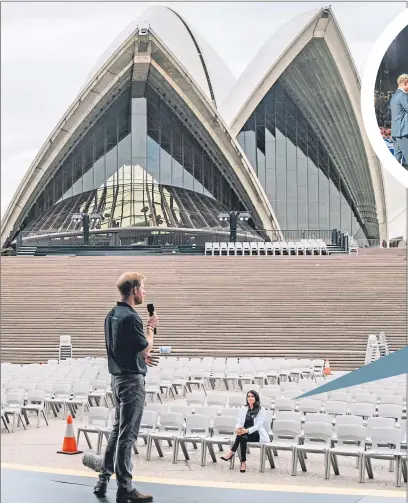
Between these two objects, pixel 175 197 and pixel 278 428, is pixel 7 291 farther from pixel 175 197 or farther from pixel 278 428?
pixel 175 197

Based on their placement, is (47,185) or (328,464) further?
(47,185)

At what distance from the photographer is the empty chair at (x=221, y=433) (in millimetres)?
8098

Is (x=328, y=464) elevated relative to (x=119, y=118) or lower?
lower

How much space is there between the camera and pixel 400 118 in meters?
3.53

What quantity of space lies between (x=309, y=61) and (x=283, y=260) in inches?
781

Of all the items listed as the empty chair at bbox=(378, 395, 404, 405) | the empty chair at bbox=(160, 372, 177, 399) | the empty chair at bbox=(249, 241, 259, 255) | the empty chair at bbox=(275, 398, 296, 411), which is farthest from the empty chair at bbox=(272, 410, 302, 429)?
the empty chair at bbox=(249, 241, 259, 255)

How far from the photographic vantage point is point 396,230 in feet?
138

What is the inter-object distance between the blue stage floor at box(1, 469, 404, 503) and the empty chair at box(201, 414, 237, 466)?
2523 mm

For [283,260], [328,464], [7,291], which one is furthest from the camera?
[283,260]

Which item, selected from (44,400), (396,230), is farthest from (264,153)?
(44,400)

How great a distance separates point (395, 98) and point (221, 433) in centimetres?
588

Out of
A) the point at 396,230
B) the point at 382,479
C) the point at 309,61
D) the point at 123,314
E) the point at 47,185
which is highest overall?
the point at 309,61

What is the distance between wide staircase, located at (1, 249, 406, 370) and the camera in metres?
19.8

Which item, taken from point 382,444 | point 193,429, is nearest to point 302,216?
point 193,429
